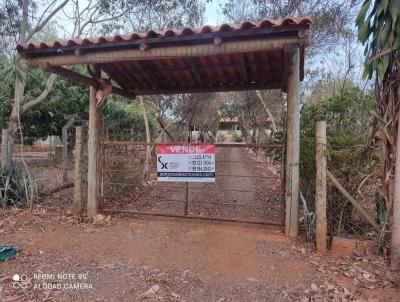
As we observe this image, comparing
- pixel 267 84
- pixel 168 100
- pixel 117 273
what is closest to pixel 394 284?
pixel 117 273

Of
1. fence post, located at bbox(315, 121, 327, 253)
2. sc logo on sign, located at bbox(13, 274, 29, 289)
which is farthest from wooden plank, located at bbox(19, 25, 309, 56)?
sc logo on sign, located at bbox(13, 274, 29, 289)

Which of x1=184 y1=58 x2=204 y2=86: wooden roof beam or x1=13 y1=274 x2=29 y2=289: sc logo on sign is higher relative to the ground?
x1=184 y1=58 x2=204 y2=86: wooden roof beam

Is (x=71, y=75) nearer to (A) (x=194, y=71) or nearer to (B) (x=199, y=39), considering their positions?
(A) (x=194, y=71)

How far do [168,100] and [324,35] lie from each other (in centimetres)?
711

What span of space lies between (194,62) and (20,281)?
399 centimetres

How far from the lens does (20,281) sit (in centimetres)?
352

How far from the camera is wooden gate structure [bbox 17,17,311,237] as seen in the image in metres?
4.16

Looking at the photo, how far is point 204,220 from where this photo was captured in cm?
580

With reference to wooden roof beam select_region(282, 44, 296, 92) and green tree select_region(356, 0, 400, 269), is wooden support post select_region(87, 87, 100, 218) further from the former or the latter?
green tree select_region(356, 0, 400, 269)

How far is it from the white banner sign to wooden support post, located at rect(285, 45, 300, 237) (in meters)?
1.27

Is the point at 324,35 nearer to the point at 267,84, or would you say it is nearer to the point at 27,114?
the point at 267,84

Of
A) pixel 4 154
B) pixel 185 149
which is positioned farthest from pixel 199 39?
pixel 4 154

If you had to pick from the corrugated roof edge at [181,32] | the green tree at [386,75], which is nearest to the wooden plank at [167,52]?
the corrugated roof edge at [181,32]

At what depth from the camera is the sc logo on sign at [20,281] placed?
343cm
